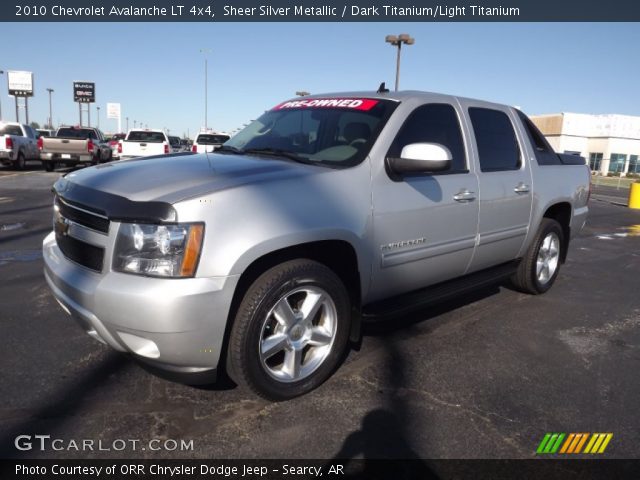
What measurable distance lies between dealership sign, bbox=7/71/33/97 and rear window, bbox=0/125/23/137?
3380cm

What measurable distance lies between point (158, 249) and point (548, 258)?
419 cm

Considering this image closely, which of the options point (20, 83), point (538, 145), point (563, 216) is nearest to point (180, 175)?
point (538, 145)

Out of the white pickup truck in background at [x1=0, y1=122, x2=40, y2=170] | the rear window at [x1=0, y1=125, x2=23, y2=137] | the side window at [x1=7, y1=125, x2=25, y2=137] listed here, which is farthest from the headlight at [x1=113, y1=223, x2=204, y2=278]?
the side window at [x1=7, y1=125, x2=25, y2=137]

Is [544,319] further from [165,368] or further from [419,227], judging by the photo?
[165,368]

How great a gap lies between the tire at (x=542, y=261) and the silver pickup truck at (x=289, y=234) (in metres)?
0.63

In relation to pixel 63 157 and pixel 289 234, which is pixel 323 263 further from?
pixel 63 157

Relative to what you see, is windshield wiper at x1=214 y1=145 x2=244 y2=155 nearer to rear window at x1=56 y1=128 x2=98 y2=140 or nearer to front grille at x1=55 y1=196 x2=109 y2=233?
front grille at x1=55 y1=196 x2=109 y2=233

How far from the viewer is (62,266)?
107 inches

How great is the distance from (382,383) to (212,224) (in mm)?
1536

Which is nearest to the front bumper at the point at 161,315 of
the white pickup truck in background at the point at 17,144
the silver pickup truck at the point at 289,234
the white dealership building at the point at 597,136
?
the silver pickup truck at the point at 289,234

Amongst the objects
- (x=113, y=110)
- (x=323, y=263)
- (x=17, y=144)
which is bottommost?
(x=323, y=263)

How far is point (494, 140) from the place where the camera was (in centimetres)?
412

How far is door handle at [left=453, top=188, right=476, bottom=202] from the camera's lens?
3.51 m

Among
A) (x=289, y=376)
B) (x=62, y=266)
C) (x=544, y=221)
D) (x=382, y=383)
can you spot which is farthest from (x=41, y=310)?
(x=544, y=221)
